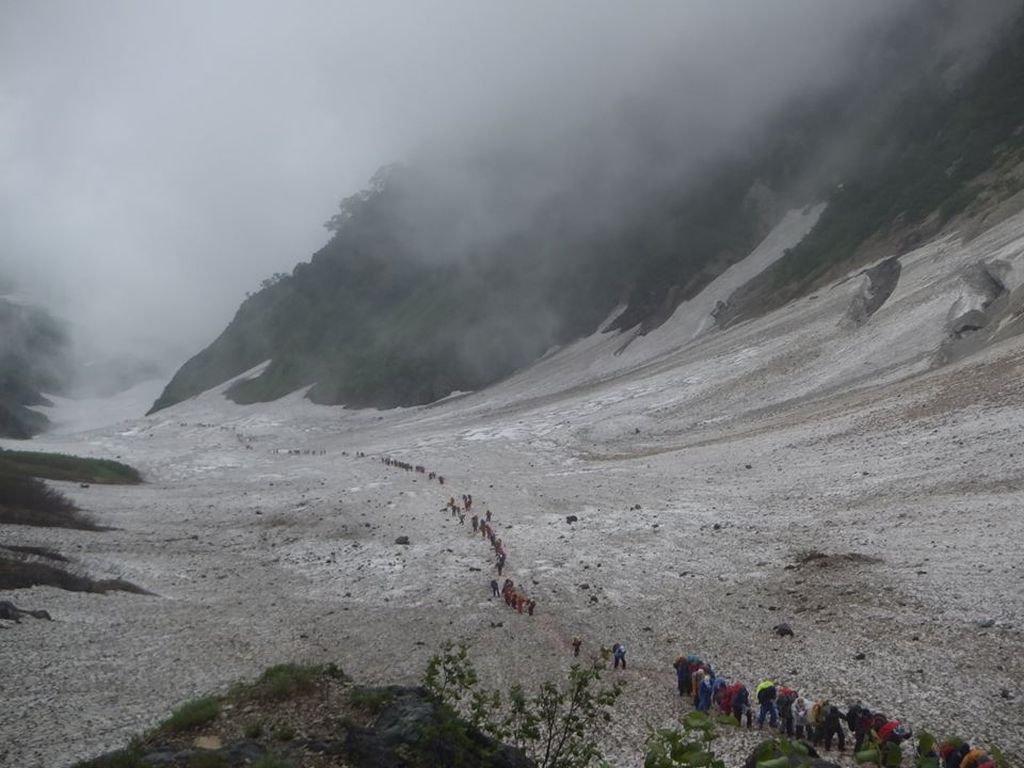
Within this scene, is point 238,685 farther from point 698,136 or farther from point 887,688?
point 698,136

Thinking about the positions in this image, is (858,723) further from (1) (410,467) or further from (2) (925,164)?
(2) (925,164)

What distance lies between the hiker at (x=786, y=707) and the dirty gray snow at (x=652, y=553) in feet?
2.77

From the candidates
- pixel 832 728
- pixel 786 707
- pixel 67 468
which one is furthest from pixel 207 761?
pixel 67 468

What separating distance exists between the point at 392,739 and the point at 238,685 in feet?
18.9

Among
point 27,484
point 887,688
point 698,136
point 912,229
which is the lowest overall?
point 887,688

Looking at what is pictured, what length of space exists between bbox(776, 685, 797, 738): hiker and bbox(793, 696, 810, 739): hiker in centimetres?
7

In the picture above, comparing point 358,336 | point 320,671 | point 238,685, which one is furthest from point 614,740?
point 358,336

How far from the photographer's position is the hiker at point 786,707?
14.1 meters

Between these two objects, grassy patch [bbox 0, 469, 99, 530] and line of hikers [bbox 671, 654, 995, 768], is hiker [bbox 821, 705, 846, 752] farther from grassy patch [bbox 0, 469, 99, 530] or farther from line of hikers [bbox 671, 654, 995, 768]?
grassy patch [bbox 0, 469, 99, 530]

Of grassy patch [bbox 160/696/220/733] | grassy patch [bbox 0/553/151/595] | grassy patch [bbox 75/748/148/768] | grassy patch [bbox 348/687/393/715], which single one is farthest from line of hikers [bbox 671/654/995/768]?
grassy patch [bbox 0/553/151/595]

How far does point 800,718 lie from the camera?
14.1 meters

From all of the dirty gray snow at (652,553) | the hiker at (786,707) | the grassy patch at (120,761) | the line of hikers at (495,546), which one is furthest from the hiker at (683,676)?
the grassy patch at (120,761)

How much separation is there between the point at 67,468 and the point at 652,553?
48.8m

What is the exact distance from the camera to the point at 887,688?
Result: 1515cm
